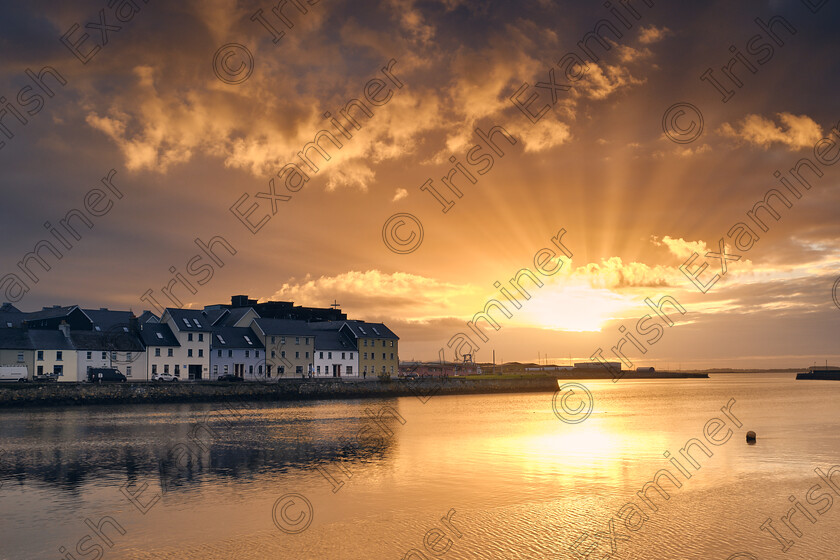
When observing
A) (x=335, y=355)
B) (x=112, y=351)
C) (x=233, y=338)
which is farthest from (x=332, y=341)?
(x=112, y=351)

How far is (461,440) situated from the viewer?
5031 centimetres

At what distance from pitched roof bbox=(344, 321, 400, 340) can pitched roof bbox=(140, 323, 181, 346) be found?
3858 cm

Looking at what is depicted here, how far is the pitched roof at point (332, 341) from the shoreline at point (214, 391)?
1607cm

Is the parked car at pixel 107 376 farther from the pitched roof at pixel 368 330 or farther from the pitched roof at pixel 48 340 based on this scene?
the pitched roof at pixel 368 330

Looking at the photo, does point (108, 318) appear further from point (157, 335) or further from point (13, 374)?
point (13, 374)

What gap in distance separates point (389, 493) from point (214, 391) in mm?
67661

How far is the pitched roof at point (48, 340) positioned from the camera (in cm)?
9012

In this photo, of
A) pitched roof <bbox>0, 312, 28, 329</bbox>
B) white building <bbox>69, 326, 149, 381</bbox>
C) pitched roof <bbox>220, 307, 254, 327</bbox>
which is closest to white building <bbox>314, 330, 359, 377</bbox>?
pitched roof <bbox>220, 307, 254, 327</bbox>

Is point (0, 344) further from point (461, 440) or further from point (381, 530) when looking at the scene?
point (381, 530)

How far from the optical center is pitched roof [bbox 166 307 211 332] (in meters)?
108

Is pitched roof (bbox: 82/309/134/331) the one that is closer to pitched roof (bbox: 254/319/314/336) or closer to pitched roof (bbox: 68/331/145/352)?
pitched roof (bbox: 68/331/145/352)

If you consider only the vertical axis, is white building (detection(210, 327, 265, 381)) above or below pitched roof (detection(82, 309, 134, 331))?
below

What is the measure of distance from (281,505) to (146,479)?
9105 millimetres

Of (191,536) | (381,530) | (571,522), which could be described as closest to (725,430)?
(571,522)
